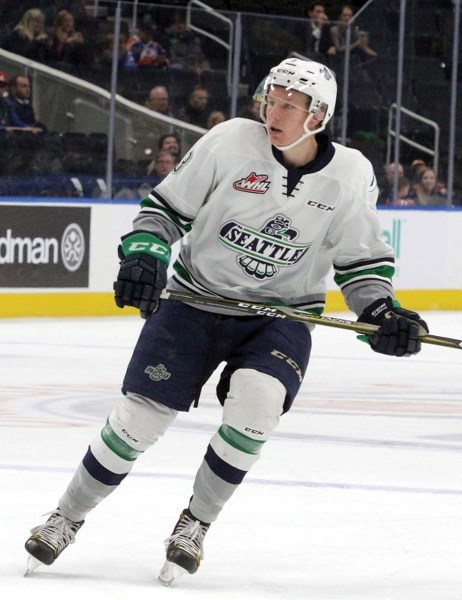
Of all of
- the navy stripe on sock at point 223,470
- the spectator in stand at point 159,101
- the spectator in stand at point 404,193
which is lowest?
the spectator in stand at point 404,193

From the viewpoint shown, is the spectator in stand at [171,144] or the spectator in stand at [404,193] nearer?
the spectator in stand at [171,144]

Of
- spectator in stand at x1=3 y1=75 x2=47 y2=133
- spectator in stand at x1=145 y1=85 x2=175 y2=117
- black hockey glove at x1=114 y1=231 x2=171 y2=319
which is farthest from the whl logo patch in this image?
spectator in stand at x1=145 y1=85 x2=175 y2=117

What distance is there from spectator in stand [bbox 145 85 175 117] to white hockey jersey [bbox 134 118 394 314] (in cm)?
612

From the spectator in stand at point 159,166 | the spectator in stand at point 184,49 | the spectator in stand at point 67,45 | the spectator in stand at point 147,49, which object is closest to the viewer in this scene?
the spectator in stand at point 67,45

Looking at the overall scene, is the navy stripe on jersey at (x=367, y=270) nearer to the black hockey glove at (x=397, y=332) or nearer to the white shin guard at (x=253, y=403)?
the black hockey glove at (x=397, y=332)

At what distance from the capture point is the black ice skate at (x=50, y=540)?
2.82m

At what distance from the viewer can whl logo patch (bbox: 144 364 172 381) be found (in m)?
2.85

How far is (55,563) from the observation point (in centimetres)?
292

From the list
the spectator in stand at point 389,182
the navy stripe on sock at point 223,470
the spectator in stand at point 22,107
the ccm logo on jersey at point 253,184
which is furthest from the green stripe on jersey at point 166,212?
the spectator in stand at point 389,182

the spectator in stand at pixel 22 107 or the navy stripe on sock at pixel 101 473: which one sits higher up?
the spectator in stand at pixel 22 107

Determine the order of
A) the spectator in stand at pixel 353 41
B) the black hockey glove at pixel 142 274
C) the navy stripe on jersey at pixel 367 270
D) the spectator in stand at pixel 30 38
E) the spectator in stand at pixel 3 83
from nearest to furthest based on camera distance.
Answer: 1. the black hockey glove at pixel 142 274
2. the navy stripe on jersey at pixel 367 270
3. the spectator in stand at pixel 3 83
4. the spectator in stand at pixel 30 38
5. the spectator in stand at pixel 353 41

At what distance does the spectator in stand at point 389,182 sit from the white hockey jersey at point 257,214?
6904 mm

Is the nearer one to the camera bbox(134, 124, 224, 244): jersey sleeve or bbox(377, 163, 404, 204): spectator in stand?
bbox(134, 124, 224, 244): jersey sleeve

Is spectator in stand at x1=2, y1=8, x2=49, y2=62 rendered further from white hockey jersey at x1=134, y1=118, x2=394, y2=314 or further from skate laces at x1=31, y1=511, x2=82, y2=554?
skate laces at x1=31, y1=511, x2=82, y2=554
